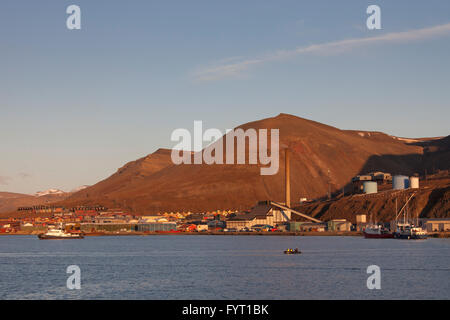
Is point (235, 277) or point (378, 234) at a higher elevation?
point (378, 234)

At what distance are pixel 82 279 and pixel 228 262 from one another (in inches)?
1150

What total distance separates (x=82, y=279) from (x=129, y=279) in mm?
5629

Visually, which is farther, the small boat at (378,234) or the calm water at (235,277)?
the small boat at (378,234)

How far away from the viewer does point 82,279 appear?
78.4 meters

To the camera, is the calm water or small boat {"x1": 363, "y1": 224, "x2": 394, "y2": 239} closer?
the calm water

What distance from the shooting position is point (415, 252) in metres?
120

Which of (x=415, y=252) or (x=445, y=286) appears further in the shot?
(x=415, y=252)

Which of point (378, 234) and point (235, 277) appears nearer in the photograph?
point (235, 277)
